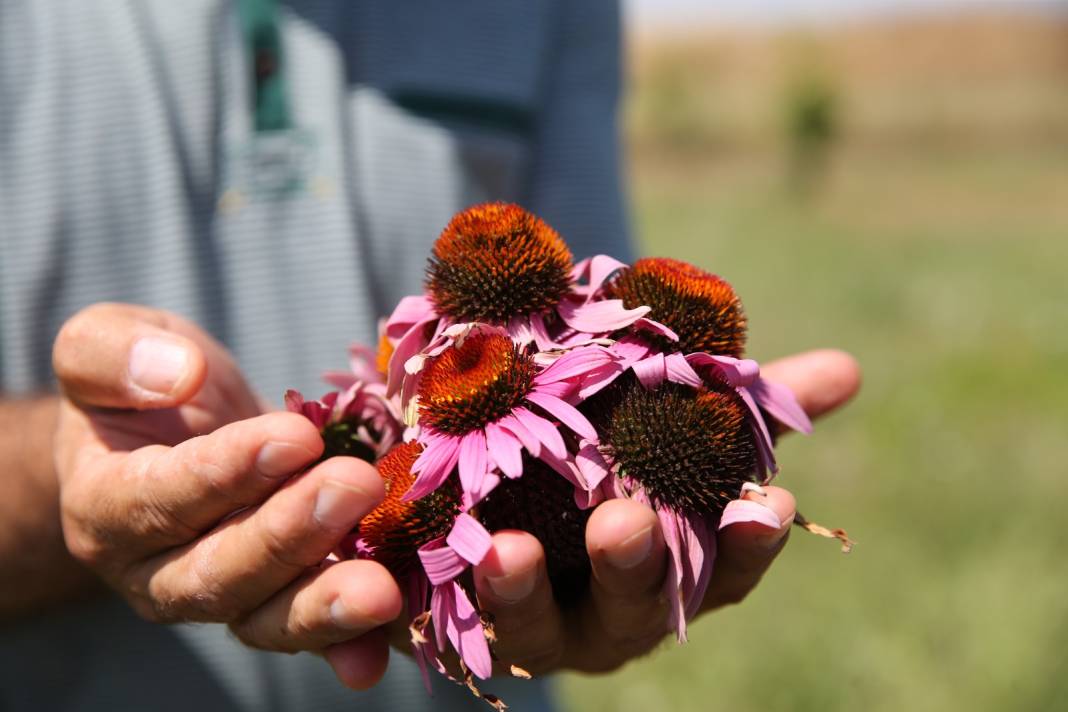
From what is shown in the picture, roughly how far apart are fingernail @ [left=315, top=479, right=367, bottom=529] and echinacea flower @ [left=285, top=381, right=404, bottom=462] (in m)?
0.15

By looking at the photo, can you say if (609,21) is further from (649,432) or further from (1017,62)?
(1017,62)

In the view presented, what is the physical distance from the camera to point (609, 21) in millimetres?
1812

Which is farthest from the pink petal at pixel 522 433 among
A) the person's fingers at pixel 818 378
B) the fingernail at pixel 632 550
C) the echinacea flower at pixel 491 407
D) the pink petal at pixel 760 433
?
the person's fingers at pixel 818 378

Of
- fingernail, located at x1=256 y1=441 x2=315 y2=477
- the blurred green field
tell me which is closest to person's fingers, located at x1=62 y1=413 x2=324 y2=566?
fingernail, located at x1=256 y1=441 x2=315 y2=477

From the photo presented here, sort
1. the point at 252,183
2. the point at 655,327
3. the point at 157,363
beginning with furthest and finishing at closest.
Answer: the point at 252,183 < the point at 157,363 < the point at 655,327

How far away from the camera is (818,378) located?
4.00 feet

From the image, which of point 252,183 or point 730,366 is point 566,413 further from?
point 252,183

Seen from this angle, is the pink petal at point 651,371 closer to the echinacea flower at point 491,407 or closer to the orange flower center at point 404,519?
the echinacea flower at point 491,407

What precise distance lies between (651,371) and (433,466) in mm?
211

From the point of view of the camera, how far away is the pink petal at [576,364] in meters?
0.85


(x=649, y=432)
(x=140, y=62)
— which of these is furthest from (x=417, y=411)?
(x=140, y=62)

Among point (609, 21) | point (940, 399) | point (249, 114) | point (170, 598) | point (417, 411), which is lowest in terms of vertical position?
point (940, 399)

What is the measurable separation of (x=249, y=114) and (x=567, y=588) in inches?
39.4

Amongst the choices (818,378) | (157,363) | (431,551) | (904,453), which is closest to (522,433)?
(431,551)
